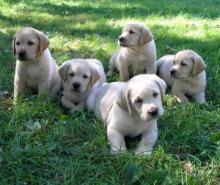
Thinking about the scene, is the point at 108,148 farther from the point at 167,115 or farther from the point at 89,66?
the point at 89,66

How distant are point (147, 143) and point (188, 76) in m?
2.05

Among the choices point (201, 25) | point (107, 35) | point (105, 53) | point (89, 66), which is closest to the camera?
point (89, 66)

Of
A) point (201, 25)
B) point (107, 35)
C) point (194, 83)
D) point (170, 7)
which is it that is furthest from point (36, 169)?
point (170, 7)

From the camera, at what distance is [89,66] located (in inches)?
248

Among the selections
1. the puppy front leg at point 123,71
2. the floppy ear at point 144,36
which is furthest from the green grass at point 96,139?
the floppy ear at point 144,36

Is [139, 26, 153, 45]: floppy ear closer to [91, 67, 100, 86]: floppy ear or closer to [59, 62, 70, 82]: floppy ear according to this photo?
[91, 67, 100, 86]: floppy ear

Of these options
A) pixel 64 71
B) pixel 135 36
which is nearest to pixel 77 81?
pixel 64 71

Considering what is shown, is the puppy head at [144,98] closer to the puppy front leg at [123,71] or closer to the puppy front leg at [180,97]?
the puppy front leg at [180,97]

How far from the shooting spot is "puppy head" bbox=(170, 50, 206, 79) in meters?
6.66

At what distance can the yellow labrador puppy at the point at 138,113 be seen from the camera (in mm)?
4879

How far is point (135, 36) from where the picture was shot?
7.05 m

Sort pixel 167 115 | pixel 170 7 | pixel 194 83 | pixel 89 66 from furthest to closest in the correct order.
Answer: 1. pixel 170 7
2. pixel 194 83
3. pixel 89 66
4. pixel 167 115

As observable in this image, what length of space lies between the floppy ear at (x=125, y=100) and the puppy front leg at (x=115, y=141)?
28 cm

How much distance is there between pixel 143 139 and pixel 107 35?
4.68 metres
